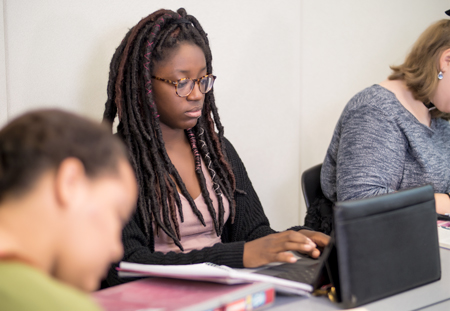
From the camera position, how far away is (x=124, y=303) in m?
0.86

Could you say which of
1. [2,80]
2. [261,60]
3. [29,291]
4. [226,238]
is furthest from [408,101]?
[29,291]

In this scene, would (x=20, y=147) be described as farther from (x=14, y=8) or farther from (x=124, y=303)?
(x=14, y=8)

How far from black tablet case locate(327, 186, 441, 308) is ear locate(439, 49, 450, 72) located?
3.13 ft

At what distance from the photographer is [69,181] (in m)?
Answer: 0.52

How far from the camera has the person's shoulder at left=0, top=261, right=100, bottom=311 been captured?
1.65ft

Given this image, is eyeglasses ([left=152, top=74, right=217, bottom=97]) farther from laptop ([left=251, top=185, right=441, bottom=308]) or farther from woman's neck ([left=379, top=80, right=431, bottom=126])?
woman's neck ([left=379, top=80, right=431, bottom=126])

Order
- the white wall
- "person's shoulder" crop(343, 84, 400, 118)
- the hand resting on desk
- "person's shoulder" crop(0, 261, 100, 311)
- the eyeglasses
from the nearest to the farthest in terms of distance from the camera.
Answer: "person's shoulder" crop(0, 261, 100, 311) → the hand resting on desk → the eyeglasses → the white wall → "person's shoulder" crop(343, 84, 400, 118)

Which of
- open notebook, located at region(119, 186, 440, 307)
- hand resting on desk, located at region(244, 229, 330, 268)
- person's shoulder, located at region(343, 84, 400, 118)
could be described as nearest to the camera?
open notebook, located at region(119, 186, 440, 307)

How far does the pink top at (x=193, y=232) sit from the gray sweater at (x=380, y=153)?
0.50m

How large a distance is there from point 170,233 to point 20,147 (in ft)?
Result: 3.09

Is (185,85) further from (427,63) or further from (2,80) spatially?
(427,63)

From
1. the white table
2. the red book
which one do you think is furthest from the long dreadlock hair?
the white table

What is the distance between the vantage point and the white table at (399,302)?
2.96 ft

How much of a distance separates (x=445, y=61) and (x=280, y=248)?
1183mm
